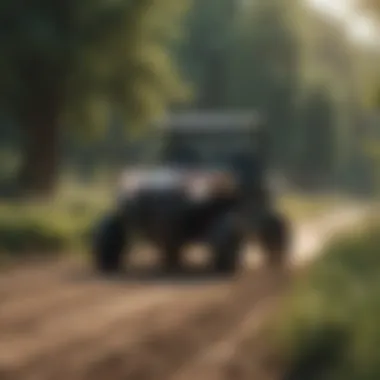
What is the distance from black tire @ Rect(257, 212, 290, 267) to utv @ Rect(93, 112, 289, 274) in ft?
0.05

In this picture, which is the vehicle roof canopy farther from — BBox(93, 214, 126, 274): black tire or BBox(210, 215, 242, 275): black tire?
BBox(210, 215, 242, 275): black tire

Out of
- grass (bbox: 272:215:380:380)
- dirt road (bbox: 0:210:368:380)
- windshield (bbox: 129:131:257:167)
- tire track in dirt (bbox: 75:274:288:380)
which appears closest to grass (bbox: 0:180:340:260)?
dirt road (bbox: 0:210:368:380)

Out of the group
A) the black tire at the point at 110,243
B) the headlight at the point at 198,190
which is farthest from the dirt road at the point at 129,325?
the headlight at the point at 198,190

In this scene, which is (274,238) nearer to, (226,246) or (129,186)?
(226,246)

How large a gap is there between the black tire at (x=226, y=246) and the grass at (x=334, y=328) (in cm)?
580

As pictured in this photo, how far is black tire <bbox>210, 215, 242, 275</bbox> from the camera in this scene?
17.5 m

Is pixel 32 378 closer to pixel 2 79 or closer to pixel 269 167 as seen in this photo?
pixel 269 167

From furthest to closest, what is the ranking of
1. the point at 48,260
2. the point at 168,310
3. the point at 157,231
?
the point at 48,260 < the point at 157,231 < the point at 168,310

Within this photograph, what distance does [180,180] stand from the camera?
1825cm

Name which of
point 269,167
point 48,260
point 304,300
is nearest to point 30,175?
point 48,260

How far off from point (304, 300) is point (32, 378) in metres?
2.38

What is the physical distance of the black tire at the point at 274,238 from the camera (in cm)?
1992

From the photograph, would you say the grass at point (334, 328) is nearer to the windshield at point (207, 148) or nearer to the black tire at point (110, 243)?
the black tire at point (110, 243)

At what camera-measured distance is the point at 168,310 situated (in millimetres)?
13570
